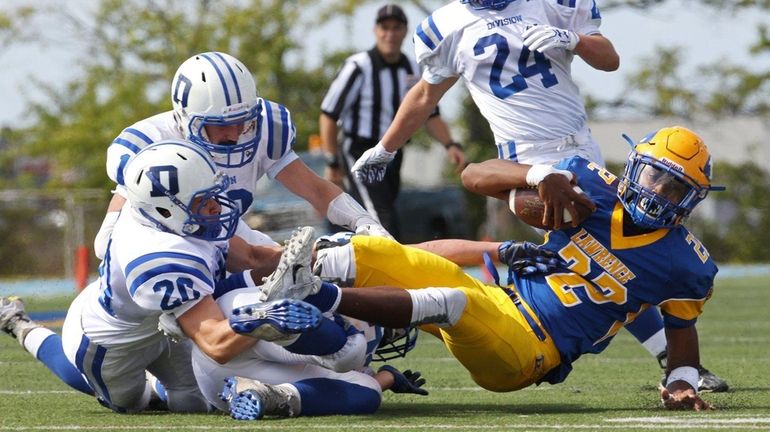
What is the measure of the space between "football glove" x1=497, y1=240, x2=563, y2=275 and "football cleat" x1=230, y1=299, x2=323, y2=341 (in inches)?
39.5

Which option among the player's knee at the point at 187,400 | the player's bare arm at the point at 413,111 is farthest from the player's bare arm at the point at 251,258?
the player's bare arm at the point at 413,111

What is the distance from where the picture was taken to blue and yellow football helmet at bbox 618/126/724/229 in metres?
4.48

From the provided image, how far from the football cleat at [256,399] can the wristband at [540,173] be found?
44.8 inches

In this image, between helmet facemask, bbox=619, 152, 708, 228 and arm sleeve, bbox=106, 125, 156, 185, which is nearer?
helmet facemask, bbox=619, 152, 708, 228

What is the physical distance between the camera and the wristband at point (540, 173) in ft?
15.4

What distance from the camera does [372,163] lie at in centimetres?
608

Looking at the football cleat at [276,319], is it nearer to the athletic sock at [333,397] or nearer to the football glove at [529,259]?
the athletic sock at [333,397]

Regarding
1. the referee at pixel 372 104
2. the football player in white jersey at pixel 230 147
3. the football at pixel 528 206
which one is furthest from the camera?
the referee at pixel 372 104

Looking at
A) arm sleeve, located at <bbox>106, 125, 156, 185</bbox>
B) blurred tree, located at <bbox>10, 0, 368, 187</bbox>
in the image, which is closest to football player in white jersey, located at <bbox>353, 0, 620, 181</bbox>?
arm sleeve, located at <bbox>106, 125, 156, 185</bbox>

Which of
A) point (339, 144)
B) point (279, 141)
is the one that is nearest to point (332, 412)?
point (279, 141)

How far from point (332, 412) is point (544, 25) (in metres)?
2.00

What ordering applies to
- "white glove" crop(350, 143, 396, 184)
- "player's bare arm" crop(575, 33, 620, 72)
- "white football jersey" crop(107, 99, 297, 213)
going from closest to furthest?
"white football jersey" crop(107, 99, 297, 213) < "player's bare arm" crop(575, 33, 620, 72) < "white glove" crop(350, 143, 396, 184)

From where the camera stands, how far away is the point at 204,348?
4289 millimetres

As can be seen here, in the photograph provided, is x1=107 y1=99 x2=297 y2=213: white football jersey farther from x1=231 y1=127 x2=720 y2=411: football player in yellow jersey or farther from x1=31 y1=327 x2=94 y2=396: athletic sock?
x1=231 y1=127 x2=720 y2=411: football player in yellow jersey
